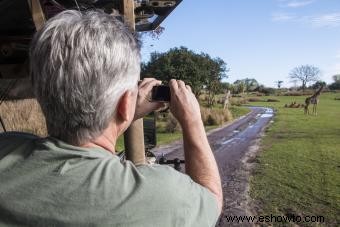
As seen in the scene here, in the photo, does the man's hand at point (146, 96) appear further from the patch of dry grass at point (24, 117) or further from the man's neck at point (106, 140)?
the patch of dry grass at point (24, 117)

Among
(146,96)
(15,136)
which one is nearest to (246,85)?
(146,96)

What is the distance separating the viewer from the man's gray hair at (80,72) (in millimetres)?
1352

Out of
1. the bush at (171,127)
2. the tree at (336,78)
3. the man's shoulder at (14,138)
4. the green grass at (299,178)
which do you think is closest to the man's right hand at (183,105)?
the man's shoulder at (14,138)

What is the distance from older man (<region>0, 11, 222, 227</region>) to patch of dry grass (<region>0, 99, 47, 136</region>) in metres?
12.3

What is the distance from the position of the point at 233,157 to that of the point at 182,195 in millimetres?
12680

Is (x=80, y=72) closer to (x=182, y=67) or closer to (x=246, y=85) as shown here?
(x=182, y=67)

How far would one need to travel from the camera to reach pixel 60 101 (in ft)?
4.51

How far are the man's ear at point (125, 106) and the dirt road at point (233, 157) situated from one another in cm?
328

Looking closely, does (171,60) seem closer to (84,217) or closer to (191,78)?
(191,78)

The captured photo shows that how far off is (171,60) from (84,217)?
3072 cm

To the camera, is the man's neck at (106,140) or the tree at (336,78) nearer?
the man's neck at (106,140)

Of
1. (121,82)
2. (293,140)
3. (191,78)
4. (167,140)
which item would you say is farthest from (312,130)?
(121,82)

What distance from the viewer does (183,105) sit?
1.65 m

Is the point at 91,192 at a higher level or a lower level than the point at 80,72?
lower
